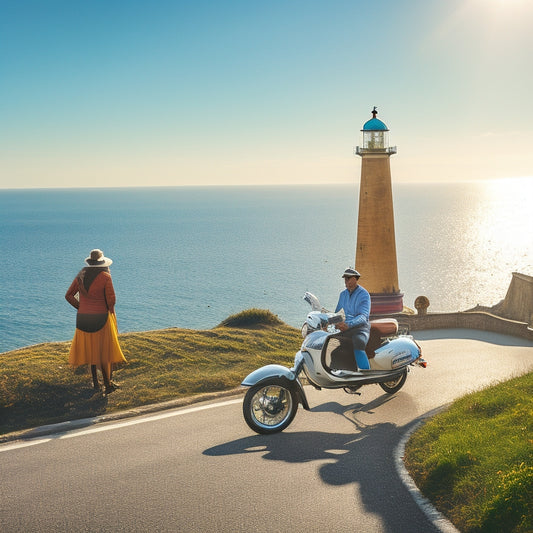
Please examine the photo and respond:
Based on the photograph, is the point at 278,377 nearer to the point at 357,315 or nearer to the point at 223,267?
the point at 357,315

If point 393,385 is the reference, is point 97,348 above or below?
above

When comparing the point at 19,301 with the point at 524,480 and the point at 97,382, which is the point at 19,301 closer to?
the point at 97,382

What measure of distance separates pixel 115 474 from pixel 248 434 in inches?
74.5

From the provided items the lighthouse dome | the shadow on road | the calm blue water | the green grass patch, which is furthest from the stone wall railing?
the calm blue water

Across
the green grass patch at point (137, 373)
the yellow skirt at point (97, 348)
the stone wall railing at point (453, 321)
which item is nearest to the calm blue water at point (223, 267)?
the stone wall railing at point (453, 321)

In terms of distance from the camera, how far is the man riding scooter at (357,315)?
311 inches

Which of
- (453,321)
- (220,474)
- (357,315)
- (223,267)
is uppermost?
(357,315)

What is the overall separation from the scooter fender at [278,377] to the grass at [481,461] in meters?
1.52

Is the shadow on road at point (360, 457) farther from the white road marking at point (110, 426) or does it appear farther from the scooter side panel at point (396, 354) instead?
the white road marking at point (110, 426)

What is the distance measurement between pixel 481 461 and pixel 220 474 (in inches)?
104

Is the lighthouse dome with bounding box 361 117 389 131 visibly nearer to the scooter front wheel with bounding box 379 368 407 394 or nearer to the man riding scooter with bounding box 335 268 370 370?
the scooter front wheel with bounding box 379 368 407 394

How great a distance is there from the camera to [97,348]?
9070 millimetres

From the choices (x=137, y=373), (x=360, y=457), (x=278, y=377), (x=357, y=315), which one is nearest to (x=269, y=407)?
(x=278, y=377)

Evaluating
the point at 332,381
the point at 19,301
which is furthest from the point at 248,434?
the point at 19,301
